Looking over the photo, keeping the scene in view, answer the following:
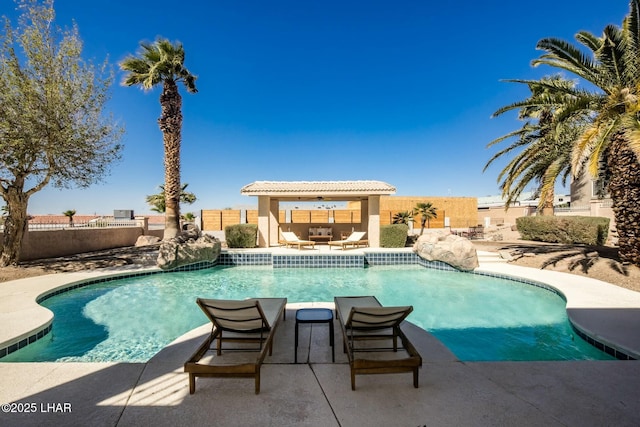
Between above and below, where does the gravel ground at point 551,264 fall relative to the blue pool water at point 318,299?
above

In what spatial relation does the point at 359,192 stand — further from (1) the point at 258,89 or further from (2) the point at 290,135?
(2) the point at 290,135

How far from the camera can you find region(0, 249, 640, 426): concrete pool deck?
255 cm

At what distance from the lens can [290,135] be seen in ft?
88.6

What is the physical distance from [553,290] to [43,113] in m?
15.4

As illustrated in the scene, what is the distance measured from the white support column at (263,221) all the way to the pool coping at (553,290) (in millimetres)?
6185

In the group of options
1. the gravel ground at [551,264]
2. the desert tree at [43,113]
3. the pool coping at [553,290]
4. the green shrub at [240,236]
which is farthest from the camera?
the green shrub at [240,236]

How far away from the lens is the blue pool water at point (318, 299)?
467 cm

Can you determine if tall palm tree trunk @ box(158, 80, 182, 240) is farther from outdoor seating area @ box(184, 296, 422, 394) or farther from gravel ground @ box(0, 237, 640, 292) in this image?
outdoor seating area @ box(184, 296, 422, 394)

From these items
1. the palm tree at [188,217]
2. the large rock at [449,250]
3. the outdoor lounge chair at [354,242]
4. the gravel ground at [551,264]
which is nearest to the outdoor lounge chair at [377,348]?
the gravel ground at [551,264]

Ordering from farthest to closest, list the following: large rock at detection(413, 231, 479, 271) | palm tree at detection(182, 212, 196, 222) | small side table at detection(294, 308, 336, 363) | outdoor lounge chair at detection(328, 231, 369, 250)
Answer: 1. palm tree at detection(182, 212, 196, 222)
2. outdoor lounge chair at detection(328, 231, 369, 250)
3. large rock at detection(413, 231, 479, 271)
4. small side table at detection(294, 308, 336, 363)

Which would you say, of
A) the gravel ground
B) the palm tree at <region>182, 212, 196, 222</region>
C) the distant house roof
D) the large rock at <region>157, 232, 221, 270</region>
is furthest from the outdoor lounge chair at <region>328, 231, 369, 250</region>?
the palm tree at <region>182, 212, 196, 222</region>

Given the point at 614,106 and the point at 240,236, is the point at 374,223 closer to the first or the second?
the point at 240,236

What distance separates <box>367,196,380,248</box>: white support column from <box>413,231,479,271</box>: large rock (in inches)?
125

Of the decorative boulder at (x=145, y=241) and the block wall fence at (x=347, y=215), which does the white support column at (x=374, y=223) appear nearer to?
the block wall fence at (x=347, y=215)
